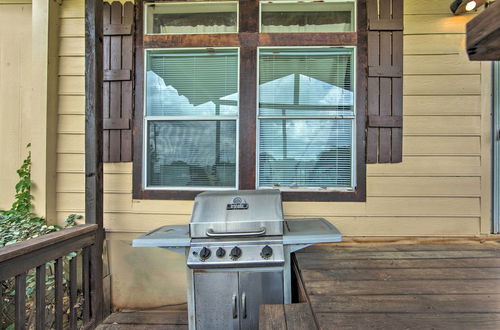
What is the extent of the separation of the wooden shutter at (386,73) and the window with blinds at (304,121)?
0.66ft

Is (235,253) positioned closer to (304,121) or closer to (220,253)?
(220,253)

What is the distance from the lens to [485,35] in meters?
0.64

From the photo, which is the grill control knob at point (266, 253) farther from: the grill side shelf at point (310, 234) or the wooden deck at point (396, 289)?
the wooden deck at point (396, 289)

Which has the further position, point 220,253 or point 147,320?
point 147,320

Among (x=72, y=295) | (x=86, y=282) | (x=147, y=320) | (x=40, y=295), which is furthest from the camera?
(x=147, y=320)

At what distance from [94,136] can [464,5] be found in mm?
3039

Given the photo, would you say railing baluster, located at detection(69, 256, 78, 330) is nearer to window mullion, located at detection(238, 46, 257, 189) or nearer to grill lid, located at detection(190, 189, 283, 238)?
grill lid, located at detection(190, 189, 283, 238)

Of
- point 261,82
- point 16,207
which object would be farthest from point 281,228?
point 16,207

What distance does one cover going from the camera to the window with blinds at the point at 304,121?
7.75 feet

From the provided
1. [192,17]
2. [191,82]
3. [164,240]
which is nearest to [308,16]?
[192,17]

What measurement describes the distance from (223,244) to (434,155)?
1854 millimetres

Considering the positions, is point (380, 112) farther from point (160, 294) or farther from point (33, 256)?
point (33, 256)

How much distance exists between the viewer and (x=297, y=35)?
2.34 metres

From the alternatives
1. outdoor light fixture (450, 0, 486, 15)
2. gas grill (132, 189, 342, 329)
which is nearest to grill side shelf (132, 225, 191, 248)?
gas grill (132, 189, 342, 329)
